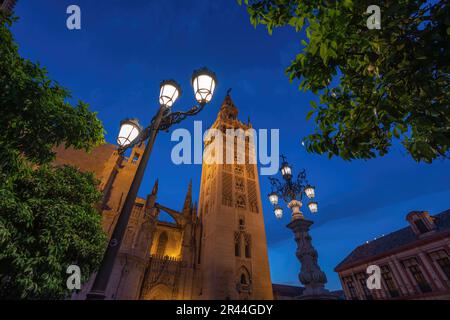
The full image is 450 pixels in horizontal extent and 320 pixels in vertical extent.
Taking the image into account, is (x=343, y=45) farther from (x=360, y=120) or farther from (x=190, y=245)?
(x=190, y=245)

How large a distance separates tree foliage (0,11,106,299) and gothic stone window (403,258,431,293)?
86.5 feet

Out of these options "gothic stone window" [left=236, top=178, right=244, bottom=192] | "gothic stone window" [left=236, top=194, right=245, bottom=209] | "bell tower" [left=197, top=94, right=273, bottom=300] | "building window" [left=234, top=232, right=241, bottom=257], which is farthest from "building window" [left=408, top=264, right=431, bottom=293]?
"gothic stone window" [left=236, top=178, right=244, bottom=192]

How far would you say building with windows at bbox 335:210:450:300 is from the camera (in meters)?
18.0

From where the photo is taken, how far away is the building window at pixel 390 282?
20661 millimetres

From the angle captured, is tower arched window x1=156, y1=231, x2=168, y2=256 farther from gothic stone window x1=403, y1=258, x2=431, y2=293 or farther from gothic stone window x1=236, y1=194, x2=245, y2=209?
gothic stone window x1=403, y1=258, x2=431, y2=293

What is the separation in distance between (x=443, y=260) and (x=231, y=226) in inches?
806

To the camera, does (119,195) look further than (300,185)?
Yes

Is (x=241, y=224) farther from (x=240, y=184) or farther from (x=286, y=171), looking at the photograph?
(x=286, y=171)

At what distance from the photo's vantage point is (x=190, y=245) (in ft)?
95.1

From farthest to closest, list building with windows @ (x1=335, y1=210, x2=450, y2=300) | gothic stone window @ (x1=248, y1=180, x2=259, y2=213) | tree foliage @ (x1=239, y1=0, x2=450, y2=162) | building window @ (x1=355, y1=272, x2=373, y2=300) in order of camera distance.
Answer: gothic stone window @ (x1=248, y1=180, x2=259, y2=213)
building window @ (x1=355, y1=272, x2=373, y2=300)
building with windows @ (x1=335, y1=210, x2=450, y2=300)
tree foliage @ (x1=239, y1=0, x2=450, y2=162)

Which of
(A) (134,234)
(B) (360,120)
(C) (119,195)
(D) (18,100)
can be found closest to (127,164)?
(C) (119,195)

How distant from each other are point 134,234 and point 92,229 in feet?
52.5

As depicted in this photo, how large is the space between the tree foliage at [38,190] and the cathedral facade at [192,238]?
9.82m

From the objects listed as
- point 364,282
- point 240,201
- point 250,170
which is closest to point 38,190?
point 240,201
